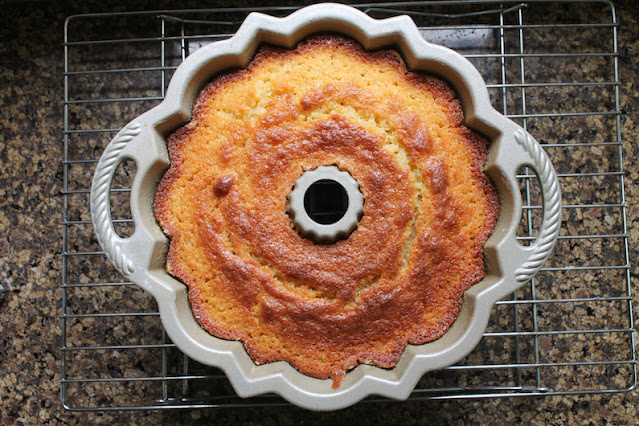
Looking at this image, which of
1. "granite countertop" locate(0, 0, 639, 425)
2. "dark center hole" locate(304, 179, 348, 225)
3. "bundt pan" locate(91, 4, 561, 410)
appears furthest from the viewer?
"granite countertop" locate(0, 0, 639, 425)

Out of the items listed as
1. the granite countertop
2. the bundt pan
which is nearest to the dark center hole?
the bundt pan

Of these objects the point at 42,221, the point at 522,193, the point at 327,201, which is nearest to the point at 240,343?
the point at 327,201

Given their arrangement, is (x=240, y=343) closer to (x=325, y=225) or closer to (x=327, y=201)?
(x=325, y=225)

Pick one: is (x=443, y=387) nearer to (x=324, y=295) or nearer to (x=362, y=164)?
(x=324, y=295)

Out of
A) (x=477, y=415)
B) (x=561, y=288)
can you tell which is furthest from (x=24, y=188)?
(x=561, y=288)

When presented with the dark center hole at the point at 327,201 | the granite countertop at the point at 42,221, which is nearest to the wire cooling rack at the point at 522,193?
the granite countertop at the point at 42,221

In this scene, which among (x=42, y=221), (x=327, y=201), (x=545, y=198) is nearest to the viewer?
(x=545, y=198)

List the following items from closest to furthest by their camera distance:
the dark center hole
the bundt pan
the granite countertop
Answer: the bundt pan → the dark center hole → the granite countertop

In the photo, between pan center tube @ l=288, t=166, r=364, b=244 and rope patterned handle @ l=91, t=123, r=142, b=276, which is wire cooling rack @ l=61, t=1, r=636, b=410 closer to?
rope patterned handle @ l=91, t=123, r=142, b=276
